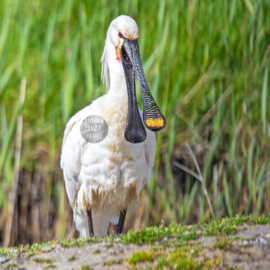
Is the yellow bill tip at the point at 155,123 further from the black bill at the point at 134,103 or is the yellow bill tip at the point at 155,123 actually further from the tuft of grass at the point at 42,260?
the tuft of grass at the point at 42,260

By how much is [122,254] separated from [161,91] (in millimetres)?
2964

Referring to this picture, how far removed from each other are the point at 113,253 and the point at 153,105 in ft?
5.07

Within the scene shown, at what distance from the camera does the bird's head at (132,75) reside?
4.05m

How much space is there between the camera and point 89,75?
525cm

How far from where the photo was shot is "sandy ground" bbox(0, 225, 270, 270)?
297 centimetres

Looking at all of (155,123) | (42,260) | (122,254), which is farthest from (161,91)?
(42,260)

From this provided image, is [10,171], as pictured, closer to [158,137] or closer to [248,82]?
[158,137]

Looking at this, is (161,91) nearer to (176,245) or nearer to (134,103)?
(134,103)

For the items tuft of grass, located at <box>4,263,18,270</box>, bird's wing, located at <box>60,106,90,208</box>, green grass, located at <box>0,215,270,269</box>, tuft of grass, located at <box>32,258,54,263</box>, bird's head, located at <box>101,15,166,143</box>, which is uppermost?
bird's head, located at <box>101,15,166,143</box>

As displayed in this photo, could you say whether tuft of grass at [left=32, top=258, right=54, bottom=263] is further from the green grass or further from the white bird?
the white bird

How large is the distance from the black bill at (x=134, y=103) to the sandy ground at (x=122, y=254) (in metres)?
1.13

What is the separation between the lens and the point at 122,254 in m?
3.16

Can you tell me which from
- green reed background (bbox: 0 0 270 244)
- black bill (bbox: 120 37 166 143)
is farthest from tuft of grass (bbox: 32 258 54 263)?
green reed background (bbox: 0 0 270 244)

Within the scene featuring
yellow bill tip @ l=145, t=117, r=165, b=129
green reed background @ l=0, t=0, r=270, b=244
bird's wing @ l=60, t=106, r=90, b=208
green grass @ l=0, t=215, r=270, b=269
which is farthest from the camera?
green reed background @ l=0, t=0, r=270, b=244
